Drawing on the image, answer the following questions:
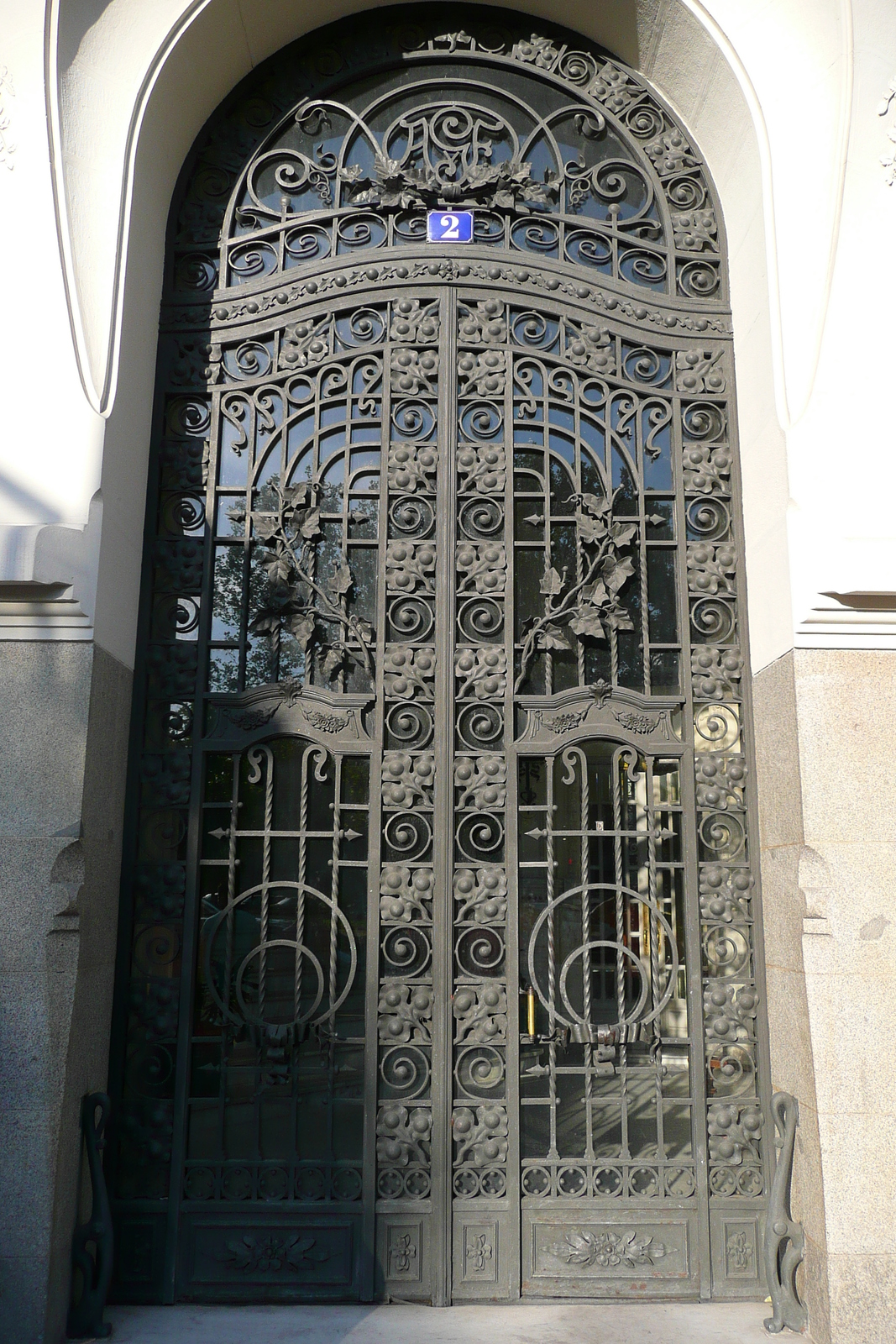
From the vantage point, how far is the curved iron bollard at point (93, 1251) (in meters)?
4.61

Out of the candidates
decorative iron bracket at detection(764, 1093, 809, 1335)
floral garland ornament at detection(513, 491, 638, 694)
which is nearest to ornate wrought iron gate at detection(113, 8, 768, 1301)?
floral garland ornament at detection(513, 491, 638, 694)

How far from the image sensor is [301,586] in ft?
18.4

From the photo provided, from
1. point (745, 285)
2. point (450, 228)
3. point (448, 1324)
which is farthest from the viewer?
point (450, 228)

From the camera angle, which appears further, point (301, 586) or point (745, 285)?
point (745, 285)

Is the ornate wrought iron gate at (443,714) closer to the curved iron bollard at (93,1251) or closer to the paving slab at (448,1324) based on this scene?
the paving slab at (448,1324)

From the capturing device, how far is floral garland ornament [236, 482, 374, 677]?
5512 millimetres

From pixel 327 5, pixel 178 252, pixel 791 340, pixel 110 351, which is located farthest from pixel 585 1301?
pixel 327 5

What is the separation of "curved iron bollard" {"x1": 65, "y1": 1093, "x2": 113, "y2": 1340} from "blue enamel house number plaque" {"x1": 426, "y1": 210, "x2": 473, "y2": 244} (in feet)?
16.4

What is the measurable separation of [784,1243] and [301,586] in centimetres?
409

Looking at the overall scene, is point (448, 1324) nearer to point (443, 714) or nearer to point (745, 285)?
point (443, 714)

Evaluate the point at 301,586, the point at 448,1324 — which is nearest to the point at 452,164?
the point at 301,586

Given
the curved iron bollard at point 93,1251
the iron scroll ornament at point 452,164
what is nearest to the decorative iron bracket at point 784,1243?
the curved iron bollard at point 93,1251

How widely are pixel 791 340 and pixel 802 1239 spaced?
4.46m

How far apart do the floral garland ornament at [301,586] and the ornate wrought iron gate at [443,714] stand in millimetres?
21
